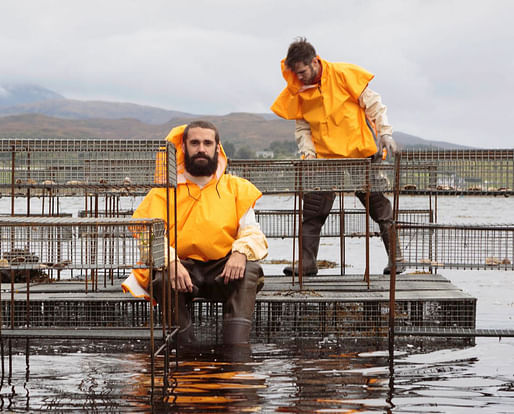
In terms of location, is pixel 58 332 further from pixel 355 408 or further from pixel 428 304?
pixel 428 304

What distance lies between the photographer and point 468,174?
654cm

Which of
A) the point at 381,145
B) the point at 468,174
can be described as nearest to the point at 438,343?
the point at 468,174

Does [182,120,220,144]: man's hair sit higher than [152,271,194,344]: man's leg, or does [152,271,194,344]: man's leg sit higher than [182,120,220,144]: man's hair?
[182,120,220,144]: man's hair

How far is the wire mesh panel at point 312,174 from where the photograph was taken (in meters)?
7.31

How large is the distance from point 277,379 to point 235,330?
0.92 m

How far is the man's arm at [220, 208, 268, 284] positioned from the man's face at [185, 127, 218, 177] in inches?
18.3

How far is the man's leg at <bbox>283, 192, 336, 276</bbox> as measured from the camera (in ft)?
28.9

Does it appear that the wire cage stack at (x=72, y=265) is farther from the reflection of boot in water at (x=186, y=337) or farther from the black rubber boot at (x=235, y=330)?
the black rubber boot at (x=235, y=330)

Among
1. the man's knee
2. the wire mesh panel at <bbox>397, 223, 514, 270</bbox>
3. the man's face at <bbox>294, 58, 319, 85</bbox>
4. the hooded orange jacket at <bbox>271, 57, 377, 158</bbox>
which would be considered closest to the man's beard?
the man's knee

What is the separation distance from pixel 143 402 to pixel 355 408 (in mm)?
1181

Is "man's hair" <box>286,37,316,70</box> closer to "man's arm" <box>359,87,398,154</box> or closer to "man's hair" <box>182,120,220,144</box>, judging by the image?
"man's arm" <box>359,87,398,154</box>

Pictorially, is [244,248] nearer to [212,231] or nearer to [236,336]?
[212,231]

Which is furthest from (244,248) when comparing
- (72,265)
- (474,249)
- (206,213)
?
(474,249)

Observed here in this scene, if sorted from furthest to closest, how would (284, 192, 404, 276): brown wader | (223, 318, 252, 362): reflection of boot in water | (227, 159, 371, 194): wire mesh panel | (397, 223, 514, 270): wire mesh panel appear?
(284, 192, 404, 276): brown wader, (227, 159, 371, 194): wire mesh panel, (223, 318, 252, 362): reflection of boot in water, (397, 223, 514, 270): wire mesh panel
